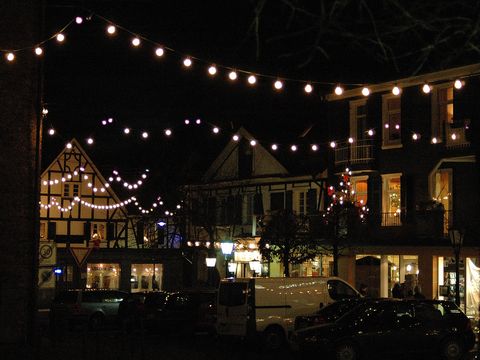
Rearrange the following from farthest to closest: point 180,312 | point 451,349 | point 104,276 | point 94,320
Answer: point 104,276 → point 94,320 → point 180,312 → point 451,349

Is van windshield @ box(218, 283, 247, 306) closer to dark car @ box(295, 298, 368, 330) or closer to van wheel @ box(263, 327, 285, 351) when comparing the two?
van wheel @ box(263, 327, 285, 351)

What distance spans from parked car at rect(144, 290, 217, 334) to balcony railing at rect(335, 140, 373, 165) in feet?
46.0

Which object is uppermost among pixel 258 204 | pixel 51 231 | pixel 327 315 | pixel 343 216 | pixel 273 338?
pixel 258 204

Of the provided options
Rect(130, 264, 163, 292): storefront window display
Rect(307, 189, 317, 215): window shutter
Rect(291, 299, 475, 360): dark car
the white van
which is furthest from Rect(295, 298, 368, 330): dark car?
Rect(130, 264, 163, 292): storefront window display

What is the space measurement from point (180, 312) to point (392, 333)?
10.5 m

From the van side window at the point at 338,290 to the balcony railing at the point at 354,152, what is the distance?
14883mm

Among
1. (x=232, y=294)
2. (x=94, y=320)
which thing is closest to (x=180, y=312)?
(x=232, y=294)

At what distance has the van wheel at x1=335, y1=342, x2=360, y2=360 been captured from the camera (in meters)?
19.8

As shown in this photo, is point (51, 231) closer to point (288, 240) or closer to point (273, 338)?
point (288, 240)

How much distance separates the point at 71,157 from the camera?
5878 cm

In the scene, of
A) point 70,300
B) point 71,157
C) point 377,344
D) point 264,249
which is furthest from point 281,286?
point 71,157

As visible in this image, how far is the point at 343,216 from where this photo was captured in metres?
39.4

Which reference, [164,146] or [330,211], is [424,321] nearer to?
[330,211]

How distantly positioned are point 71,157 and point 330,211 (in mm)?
25164
